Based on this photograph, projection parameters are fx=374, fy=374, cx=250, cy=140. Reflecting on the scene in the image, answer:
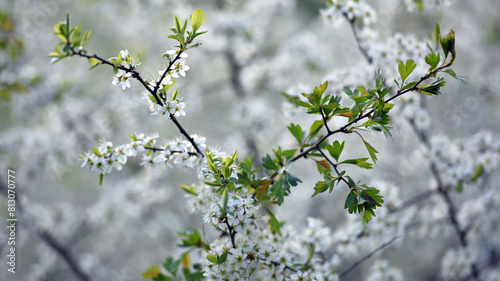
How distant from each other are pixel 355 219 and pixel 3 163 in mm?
3522

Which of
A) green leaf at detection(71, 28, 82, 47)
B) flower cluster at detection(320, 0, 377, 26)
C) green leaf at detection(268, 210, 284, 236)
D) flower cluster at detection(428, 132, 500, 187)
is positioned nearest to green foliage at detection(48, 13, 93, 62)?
green leaf at detection(71, 28, 82, 47)

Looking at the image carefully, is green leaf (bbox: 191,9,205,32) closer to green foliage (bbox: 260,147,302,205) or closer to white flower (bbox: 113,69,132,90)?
white flower (bbox: 113,69,132,90)

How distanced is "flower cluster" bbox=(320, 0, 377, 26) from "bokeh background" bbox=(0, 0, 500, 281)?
307 mm

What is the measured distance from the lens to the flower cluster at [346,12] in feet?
6.89

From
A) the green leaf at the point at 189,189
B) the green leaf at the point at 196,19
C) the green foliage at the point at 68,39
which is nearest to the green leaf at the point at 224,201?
the green leaf at the point at 189,189

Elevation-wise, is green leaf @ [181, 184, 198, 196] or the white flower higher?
the white flower

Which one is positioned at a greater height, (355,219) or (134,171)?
(134,171)

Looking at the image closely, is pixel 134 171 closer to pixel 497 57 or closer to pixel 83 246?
pixel 83 246

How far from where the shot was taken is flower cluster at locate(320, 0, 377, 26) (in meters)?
2.10

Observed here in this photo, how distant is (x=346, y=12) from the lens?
2104 millimetres

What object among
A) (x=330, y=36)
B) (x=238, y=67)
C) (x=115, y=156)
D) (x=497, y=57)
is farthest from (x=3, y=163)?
(x=497, y=57)

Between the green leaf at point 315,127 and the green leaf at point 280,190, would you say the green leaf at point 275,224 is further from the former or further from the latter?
the green leaf at point 315,127

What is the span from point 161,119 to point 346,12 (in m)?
2.51

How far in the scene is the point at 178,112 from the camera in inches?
55.8
